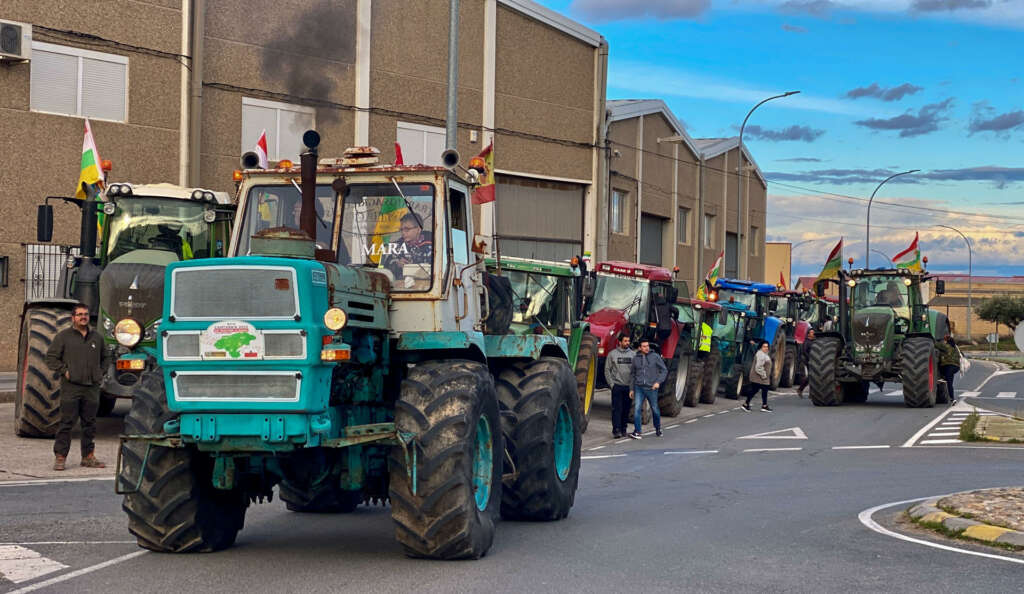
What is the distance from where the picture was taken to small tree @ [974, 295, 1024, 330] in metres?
106

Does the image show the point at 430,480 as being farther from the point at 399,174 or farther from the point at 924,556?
the point at 924,556

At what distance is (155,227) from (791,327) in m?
24.4

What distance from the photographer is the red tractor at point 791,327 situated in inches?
1473

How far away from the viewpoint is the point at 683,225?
186ft

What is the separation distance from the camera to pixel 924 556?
9664 millimetres

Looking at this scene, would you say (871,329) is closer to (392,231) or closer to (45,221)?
(45,221)

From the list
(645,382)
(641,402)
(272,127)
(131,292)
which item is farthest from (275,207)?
(272,127)

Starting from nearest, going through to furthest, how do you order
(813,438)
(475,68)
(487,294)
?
(487,294) → (813,438) → (475,68)

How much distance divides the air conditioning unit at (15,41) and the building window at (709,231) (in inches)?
1477

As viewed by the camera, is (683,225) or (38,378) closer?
(38,378)

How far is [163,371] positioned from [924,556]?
572cm

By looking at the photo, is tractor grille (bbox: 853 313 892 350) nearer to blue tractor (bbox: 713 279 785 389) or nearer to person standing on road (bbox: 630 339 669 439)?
blue tractor (bbox: 713 279 785 389)

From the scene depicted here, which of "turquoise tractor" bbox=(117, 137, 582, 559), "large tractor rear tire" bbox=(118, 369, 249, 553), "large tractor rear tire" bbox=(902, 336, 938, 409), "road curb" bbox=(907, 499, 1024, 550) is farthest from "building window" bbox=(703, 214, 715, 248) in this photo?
"large tractor rear tire" bbox=(118, 369, 249, 553)

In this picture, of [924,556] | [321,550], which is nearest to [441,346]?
[321,550]
